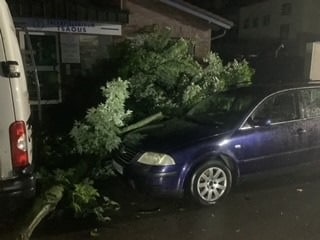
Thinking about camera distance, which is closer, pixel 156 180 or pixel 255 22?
→ pixel 156 180

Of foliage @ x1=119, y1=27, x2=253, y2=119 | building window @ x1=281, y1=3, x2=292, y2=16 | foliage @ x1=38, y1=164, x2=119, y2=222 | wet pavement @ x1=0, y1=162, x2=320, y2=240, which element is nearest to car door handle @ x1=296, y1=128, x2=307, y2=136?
wet pavement @ x1=0, y1=162, x2=320, y2=240

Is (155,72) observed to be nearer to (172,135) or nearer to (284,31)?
(172,135)

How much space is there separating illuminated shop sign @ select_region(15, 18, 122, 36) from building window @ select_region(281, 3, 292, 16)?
27480mm

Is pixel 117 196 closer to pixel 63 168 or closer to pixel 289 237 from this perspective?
pixel 63 168

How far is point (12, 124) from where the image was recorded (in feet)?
12.5

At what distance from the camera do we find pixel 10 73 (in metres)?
3.72

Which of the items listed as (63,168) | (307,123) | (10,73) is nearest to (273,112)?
(307,123)

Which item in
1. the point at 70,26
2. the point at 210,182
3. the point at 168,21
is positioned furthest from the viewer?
the point at 168,21

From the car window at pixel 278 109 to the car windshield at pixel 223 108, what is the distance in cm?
16

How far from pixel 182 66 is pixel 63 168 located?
3258 millimetres

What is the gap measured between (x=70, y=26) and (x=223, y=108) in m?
5.63

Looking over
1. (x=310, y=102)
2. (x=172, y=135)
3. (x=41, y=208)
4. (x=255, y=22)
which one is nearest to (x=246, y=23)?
(x=255, y=22)

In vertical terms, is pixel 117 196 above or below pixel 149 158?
below

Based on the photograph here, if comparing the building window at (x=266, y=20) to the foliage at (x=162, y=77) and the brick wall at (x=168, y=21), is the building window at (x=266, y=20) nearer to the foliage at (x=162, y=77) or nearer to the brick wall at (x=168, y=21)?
the brick wall at (x=168, y=21)
